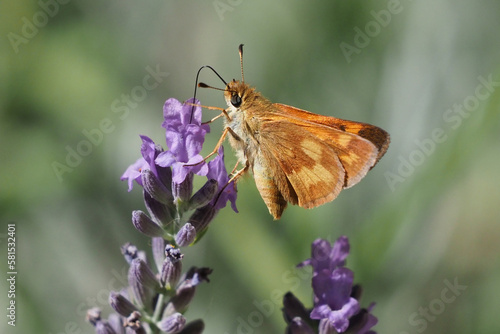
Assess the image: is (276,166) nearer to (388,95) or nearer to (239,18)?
(388,95)

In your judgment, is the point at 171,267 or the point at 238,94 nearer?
the point at 171,267

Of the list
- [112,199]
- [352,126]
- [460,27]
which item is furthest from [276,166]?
[460,27]
